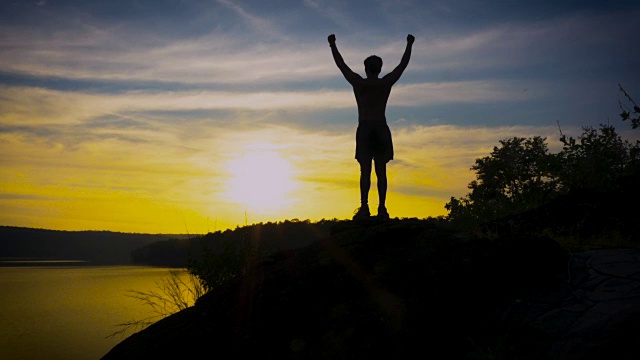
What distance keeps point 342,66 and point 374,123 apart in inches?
48.9

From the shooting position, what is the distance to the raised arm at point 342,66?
966 cm

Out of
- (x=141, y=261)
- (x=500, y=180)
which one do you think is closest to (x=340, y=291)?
(x=500, y=180)

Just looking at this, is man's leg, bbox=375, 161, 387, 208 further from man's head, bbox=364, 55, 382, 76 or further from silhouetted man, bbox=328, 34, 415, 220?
man's head, bbox=364, 55, 382, 76

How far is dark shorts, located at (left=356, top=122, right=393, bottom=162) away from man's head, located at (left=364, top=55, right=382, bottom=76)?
37.8 inches

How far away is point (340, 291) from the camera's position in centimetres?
622

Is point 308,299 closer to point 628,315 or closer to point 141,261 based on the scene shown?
point 628,315

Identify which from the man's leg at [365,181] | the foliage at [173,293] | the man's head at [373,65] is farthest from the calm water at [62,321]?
the man's head at [373,65]

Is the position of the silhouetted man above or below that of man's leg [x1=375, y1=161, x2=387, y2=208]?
above

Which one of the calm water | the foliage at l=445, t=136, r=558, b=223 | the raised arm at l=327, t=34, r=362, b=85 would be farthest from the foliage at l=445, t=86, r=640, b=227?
the calm water

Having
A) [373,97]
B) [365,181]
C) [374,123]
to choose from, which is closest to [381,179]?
[365,181]

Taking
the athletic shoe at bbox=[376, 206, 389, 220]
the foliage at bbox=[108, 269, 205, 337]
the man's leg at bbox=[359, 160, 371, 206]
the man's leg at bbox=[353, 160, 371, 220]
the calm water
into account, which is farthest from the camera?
the calm water

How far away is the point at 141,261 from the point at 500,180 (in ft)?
535

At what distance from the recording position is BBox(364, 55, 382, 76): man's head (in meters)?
9.53

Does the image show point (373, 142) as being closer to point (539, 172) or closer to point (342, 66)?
point (342, 66)
